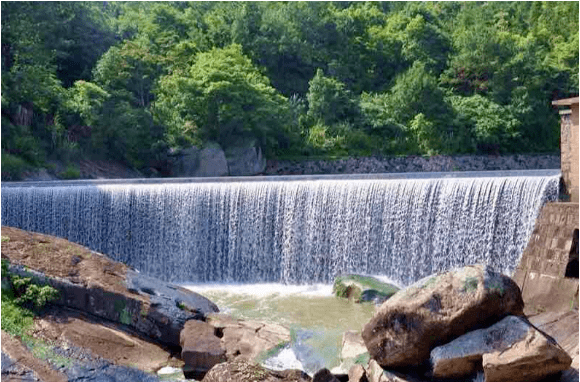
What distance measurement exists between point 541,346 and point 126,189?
37.7ft

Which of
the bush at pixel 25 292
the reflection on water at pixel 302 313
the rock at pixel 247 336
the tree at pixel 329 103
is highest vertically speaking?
the tree at pixel 329 103

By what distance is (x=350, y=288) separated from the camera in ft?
39.4

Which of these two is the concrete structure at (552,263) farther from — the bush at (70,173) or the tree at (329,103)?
the tree at (329,103)

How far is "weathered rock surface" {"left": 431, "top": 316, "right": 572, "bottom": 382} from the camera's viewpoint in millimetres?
5695

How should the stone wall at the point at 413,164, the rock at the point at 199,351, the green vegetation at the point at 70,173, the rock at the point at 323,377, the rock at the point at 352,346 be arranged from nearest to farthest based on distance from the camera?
the rock at the point at 323,377
the rock at the point at 352,346
the rock at the point at 199,351
the green vegetation at the point at 70,173
the stone wall at the point at 413,164

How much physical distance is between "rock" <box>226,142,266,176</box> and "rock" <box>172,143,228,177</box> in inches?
12.1

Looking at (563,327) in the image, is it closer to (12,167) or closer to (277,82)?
(12,167)

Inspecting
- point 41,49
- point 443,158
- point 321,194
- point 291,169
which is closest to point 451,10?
point 443,158

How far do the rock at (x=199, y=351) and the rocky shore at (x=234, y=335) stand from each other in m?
0.01

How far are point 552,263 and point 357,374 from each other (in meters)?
4.19

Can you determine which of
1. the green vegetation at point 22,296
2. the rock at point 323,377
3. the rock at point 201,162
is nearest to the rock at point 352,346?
the rock at point 323,377

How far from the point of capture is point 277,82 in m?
30.8

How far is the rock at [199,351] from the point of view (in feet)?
25.2

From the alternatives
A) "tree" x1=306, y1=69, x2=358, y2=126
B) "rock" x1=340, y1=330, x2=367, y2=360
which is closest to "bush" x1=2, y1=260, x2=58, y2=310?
"rock" x1=340, y1=330, x2=367, y2=360
